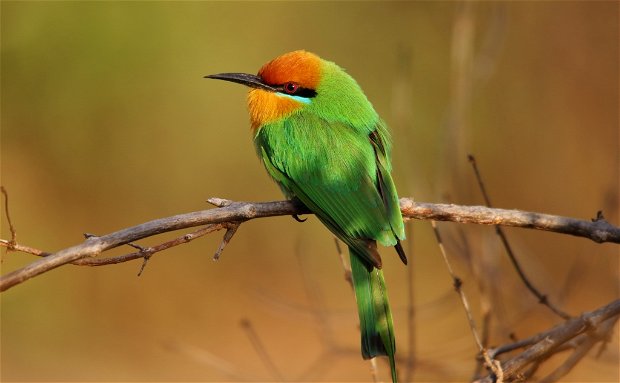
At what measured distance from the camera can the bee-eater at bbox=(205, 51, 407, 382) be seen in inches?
88.5

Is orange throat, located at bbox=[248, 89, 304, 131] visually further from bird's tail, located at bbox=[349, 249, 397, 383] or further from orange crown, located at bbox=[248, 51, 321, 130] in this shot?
bird's tail, located at bbox=[349, 249, 397, 383]

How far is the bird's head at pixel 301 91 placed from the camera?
105 inches

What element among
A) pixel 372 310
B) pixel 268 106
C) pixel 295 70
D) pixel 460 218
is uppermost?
pixel 295 70

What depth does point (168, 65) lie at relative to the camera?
5.15m

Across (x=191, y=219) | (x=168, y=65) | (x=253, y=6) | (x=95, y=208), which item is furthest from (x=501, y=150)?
(x=191, y=219)

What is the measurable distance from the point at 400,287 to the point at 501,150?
1241 mm

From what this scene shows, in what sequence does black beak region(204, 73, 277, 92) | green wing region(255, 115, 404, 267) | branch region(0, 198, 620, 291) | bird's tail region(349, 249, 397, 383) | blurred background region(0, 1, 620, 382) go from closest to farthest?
1. branch region(0, 198, 620, 291)
2. bird's tail region(349, 249, 397, 383)
3. green wing region(255, 115, 404, 267)
4. black beak region(204, 73, 277, 92)
5. blurred background region(0, 1, 620, 382)

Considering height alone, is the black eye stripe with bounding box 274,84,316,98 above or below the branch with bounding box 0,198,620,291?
above

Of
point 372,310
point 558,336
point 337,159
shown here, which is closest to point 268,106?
point 337,159

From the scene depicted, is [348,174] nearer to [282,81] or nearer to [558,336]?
[282,81]

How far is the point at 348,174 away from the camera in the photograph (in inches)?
96.5

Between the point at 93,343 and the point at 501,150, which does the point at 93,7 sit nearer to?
the point at 93,343

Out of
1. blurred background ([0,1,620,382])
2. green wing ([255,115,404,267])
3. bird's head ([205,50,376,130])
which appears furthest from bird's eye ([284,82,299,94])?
blurred background ([0,1,620,382])

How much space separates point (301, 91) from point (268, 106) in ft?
0.44
